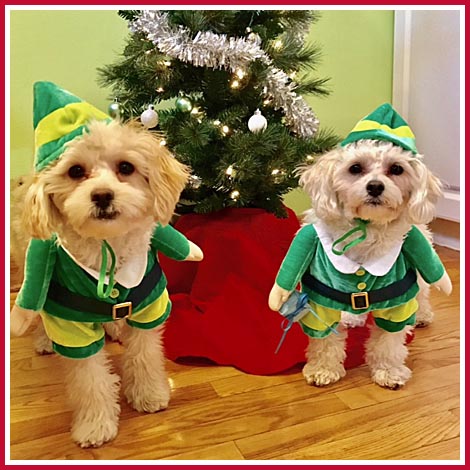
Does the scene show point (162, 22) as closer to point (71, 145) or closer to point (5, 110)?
point (5, 110)

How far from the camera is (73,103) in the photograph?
3.47 feet

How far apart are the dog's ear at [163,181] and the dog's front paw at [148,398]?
1.35ft

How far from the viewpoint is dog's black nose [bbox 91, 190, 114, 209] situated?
982mm

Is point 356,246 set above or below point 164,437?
above

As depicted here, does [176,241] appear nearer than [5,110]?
No

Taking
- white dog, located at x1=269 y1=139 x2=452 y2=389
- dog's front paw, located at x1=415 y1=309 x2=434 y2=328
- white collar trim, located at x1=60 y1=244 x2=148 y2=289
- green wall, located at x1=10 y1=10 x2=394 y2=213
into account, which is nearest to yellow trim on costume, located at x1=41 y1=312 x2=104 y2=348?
white collar trim, located at x1=60 y1=244 x2=148 y2=289

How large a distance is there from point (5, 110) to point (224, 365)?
32.8 inches

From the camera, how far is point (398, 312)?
1316 mm

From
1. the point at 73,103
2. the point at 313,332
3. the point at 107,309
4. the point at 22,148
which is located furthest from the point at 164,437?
the point at 22,148

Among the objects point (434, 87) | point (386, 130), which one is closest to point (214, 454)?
point (386, 130)

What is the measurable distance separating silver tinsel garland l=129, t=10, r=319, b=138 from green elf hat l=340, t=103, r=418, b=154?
1.43 ft

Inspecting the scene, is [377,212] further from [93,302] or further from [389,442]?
[93,302]

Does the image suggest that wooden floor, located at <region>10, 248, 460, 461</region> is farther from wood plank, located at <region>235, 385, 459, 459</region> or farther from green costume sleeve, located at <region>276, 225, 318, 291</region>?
green costume sleeve, located at <region>276, 225, 318, 291</region>

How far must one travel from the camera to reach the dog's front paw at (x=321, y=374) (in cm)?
134
